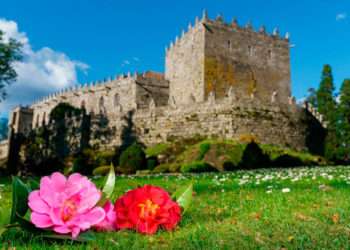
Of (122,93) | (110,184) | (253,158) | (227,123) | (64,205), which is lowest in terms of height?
(64,205)

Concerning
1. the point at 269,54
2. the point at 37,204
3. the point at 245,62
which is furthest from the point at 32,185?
the point at 269,54

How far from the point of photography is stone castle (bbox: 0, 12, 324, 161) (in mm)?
26281

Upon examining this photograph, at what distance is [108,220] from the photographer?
2.80 meters

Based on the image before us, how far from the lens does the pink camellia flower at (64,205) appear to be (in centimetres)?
233

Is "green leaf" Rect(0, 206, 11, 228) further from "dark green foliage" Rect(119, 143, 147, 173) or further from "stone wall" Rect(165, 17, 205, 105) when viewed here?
"stone wall" Rect(165, 17, 205, 105)

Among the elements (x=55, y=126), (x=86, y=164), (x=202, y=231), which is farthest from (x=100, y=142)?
(x=202, y=231)

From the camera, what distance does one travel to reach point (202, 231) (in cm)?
297

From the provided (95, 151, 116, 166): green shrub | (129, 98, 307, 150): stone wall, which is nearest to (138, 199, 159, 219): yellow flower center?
(129, 98, 307, 150): stone wall

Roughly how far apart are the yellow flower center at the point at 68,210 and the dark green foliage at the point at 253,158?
19.4 m

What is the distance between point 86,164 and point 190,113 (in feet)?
28.3

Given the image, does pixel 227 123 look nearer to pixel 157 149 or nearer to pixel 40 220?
pixel 157 149

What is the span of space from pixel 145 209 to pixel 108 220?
0.30m

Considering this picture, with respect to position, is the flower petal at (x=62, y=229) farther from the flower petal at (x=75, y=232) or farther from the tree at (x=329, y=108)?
the tree at (x=329, y=108)

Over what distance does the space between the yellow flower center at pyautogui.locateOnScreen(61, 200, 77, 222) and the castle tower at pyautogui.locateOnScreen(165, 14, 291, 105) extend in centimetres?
3122
